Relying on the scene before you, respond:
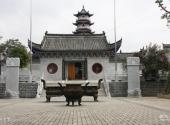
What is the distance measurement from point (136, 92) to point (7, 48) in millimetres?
25234

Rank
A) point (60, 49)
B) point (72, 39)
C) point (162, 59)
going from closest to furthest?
point (162, 59)
point (60, 49)
point (72, 39)

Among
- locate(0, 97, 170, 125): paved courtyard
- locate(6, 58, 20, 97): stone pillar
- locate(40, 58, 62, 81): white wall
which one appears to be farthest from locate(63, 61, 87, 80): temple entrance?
locate(0, 97, 170, 125): paved courtyard

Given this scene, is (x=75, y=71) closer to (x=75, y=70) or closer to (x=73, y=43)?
(x=75, y=70)

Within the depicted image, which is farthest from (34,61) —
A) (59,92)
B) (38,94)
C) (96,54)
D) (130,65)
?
(59,92)

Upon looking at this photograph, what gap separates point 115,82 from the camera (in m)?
31.4

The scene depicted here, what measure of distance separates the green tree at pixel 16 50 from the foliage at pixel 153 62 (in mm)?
18190

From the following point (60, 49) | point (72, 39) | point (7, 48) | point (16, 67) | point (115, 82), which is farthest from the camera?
point (7, 48)

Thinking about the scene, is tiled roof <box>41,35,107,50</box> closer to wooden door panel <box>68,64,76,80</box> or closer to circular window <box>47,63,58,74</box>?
circular window <box>47,63,58,74</box>

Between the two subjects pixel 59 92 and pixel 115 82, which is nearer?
pixel 59 92

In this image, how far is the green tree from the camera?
47312mm

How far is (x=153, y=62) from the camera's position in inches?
1371

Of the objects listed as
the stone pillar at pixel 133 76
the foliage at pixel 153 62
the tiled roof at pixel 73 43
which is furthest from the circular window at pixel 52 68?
the stone pillar at pixel 133 76

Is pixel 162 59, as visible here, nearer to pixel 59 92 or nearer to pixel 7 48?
pixel 59 92

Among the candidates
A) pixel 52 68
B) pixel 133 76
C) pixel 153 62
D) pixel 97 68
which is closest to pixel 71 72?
pixel 52 68
